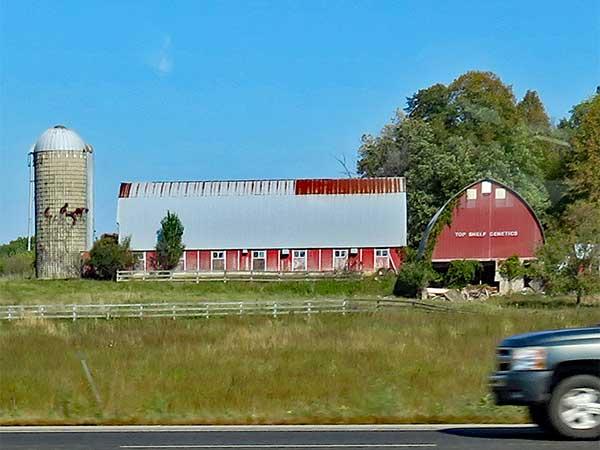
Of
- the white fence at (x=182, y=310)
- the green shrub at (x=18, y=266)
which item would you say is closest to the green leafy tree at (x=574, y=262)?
the white fence at (x=182, y=310)

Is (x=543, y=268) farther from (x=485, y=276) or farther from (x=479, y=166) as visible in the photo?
(x=479, y=166)

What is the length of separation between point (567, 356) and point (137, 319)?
30065 mm

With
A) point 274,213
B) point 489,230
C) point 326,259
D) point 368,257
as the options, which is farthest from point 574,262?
point 274,213

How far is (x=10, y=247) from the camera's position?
144 meters

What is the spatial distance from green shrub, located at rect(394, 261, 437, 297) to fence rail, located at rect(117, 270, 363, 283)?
5.18 m

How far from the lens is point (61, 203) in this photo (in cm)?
7912

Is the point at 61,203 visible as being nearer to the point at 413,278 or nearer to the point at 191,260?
the point at 191,260

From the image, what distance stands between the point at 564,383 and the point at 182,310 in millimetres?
32304

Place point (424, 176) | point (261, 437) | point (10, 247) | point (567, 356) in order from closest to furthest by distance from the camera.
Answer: point (567, 356), point (261, 437), point (424, 176), point (10, 247)

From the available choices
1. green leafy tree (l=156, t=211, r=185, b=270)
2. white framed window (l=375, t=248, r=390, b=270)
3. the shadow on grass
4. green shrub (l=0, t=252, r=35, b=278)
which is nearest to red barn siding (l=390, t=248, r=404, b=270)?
white framed window (l=375, t=248, r=390, b=270)

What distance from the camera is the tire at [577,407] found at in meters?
13.3

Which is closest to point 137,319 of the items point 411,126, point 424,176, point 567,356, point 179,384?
point 179,384

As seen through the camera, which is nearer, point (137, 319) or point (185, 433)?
point (185, 433)

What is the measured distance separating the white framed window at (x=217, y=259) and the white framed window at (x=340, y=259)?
23.9 feet
